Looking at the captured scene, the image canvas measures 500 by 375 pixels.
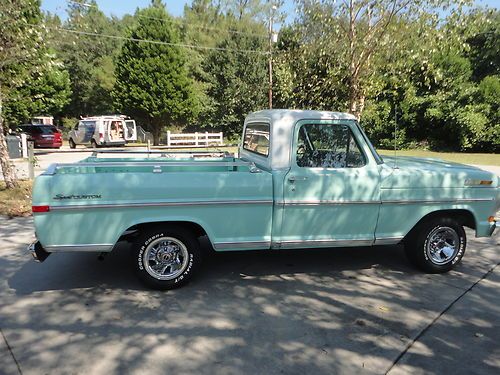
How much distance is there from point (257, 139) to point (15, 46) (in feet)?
22.2

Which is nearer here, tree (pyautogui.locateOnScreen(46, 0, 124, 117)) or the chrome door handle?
the chrome door handle

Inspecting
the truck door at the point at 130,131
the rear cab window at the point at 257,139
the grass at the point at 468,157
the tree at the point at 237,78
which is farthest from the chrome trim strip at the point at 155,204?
the tree at the point at 237,78

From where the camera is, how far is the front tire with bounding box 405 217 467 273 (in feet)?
16.0

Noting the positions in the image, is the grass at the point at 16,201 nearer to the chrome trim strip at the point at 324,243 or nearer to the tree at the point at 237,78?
the chrome trim strip at the point at 324,243

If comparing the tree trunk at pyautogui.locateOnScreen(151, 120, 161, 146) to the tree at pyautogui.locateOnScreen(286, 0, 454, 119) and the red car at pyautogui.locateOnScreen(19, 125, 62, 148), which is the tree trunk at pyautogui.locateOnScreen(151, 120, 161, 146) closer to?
the red car at pyautogui.locateOnScreen(19, 125, 62, 148)

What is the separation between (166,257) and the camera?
437 centimetres

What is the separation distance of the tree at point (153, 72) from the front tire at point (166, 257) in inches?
1092

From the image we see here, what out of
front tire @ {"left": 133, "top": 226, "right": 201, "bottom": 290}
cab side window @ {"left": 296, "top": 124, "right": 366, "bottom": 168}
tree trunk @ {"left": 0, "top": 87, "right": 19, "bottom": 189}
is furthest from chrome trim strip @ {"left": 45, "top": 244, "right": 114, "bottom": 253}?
tree trunk @ {"left": 0, "top": 87, "right": 19, "bottom": 189}

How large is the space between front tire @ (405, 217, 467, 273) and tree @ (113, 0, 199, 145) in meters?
27.9

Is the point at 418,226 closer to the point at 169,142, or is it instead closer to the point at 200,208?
the point at 200,208

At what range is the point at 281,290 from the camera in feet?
14.7

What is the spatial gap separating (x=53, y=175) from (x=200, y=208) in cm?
141

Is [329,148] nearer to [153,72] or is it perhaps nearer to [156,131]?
[153,72]

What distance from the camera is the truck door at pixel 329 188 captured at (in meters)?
4.44
